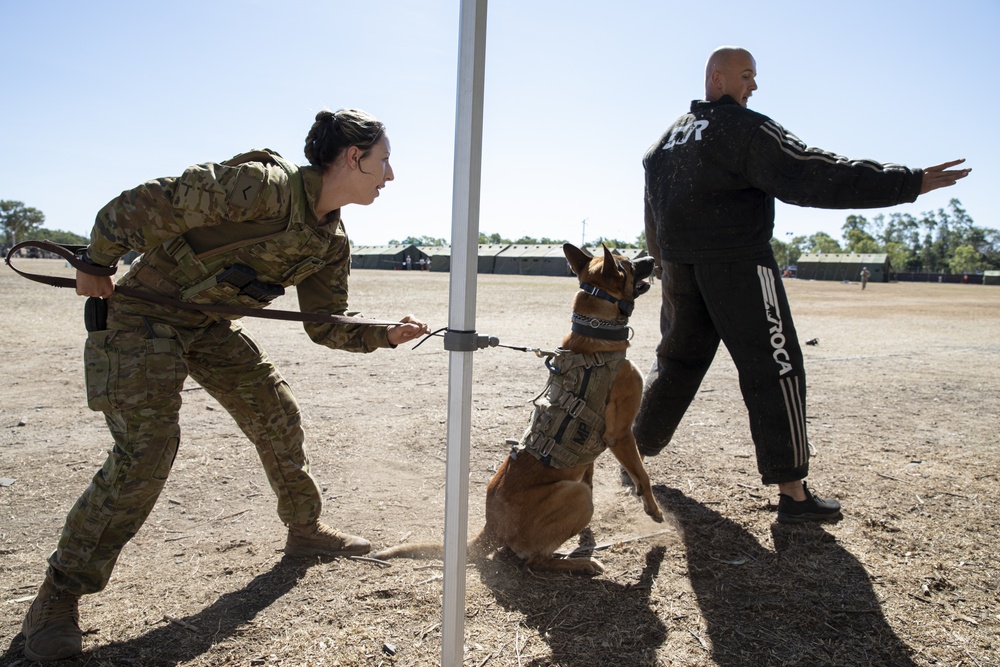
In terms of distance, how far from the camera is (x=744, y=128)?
326 cm

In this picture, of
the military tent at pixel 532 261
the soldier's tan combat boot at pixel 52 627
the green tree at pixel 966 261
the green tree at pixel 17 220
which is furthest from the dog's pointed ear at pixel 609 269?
the green tree at pixel 966 261

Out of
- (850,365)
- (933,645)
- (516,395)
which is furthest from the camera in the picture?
(850,365)

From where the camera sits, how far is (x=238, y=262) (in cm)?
271

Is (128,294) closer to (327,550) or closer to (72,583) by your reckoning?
Answer: (72,583)

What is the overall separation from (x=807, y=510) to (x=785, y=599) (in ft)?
2.63

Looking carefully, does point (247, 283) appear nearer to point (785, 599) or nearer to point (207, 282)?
point (207, 282)

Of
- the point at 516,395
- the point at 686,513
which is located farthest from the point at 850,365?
the point at 686,513

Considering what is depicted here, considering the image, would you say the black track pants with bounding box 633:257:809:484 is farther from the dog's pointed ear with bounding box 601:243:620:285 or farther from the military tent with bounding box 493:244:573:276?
the military tent with bounding box 493:244:573:276

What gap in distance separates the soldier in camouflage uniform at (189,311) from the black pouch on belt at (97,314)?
Result: 0.07 ft

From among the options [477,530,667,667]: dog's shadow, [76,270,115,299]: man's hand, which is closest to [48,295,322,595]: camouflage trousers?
[76,270,115,299]: man's hand

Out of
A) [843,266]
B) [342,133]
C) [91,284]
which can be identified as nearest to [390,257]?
[843,266]

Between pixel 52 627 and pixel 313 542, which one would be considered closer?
pixel 52 627

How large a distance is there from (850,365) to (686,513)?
6.03m

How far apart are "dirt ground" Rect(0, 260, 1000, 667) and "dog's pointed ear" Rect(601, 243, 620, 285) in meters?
1.41
